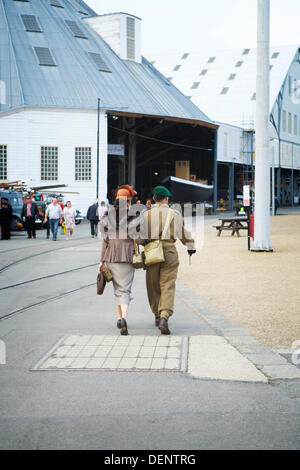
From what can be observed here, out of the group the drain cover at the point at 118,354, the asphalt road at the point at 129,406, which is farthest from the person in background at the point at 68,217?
the drain cover at the point at 118,354

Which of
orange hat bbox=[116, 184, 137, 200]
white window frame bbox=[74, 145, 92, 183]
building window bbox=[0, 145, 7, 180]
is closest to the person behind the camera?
orange hat bbox=[116, 184, 137, 200]

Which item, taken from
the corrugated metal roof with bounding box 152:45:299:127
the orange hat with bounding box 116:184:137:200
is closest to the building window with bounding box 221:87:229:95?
the corrugated metal roof with bounding box 152:45:299:127

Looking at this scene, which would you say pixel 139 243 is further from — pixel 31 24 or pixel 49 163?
pixel 31 24

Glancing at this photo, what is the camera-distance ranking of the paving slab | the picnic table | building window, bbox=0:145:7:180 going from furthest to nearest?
building window, bbox=0:145:7:180 → the picnic table → the paving slab

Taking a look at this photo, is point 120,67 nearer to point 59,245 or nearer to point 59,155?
point 59,155

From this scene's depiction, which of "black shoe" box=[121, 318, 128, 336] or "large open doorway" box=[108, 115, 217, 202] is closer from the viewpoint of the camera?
"black shoe" box=[121, 318, 128, 336]

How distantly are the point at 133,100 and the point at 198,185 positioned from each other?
10.1 m

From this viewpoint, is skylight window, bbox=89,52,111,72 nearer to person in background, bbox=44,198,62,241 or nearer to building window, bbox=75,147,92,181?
building window, bbox=75,147,92,181

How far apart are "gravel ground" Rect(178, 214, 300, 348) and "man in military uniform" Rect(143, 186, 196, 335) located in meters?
1.18

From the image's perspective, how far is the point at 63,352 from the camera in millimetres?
7039

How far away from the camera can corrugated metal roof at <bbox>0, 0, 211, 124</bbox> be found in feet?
150

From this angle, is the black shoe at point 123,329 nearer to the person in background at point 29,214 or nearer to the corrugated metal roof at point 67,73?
the person in background at point 29,214

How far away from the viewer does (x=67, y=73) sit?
1877 inches

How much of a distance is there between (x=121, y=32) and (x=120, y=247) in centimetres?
4939
